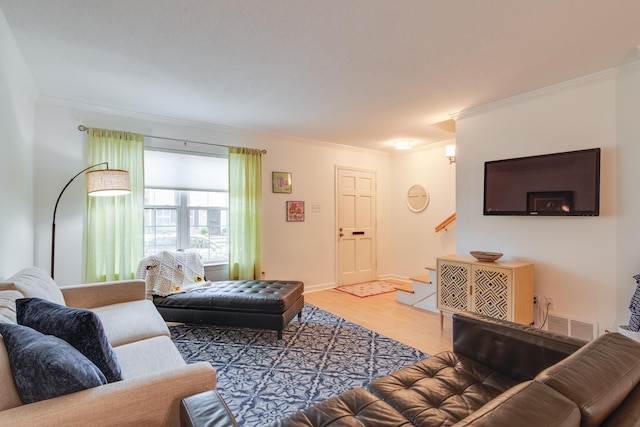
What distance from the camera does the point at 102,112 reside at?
11.2ft

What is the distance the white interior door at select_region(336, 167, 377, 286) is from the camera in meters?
5.30

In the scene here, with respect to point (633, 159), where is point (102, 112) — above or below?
above

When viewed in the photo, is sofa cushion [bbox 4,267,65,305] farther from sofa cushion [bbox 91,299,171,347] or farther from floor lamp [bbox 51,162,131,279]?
floor lamp [bbox 51,162,131,279]

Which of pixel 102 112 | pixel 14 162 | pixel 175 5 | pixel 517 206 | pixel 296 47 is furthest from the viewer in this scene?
pixel 102 112

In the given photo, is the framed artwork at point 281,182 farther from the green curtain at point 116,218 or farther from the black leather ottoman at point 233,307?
the black leather ottoman at point 233,307

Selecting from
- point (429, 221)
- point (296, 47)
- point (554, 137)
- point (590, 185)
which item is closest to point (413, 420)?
point (296, 47)

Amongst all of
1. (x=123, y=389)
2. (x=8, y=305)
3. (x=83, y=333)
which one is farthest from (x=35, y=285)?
(x=123, y=389)

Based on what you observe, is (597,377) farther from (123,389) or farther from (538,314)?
(538,314)

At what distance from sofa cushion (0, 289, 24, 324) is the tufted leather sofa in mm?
1269

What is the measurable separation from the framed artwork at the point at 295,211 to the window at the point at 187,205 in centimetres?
91

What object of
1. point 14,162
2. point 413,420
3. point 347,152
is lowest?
point 413,420

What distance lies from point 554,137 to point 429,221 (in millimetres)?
2472

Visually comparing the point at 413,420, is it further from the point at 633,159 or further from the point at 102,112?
the point at 102,112

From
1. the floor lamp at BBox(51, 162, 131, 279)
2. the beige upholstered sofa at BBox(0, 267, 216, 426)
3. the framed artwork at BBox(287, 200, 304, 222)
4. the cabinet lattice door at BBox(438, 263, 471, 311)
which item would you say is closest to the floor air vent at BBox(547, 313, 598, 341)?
the cabinet lattice door at BBox(438, 263, 471, 311)
